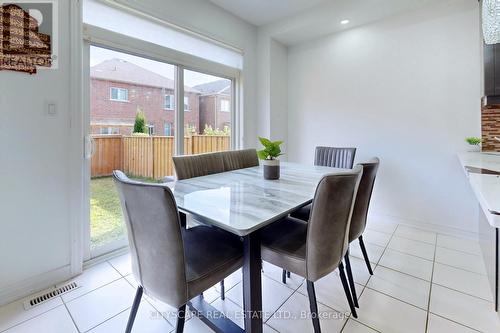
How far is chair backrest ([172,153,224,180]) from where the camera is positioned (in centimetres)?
190

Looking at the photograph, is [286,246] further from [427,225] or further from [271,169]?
[427,225]

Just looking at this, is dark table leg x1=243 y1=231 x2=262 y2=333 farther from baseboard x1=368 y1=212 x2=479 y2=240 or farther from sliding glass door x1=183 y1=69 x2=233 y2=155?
baseboard x1=368 y1=212 x2=479 y2=240

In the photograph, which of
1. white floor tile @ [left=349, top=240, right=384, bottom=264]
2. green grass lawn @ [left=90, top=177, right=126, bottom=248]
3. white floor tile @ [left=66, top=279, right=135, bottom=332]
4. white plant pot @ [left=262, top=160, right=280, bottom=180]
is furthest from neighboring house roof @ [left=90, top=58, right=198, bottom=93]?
white floor tile @ [left=349, top=240, right=384, bottom=264]

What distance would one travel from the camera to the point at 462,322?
1415 mm

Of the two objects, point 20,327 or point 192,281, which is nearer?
point 192,281

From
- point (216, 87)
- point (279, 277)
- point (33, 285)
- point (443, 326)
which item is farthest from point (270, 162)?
point (33, 285)

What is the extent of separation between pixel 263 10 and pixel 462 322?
3.61 m

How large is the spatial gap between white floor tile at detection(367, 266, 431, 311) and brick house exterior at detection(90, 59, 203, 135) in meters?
2.45

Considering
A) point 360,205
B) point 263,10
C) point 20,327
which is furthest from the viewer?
point 263,10

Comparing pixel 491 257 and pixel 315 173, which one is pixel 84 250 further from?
pixel 491 257

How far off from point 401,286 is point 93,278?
2.42 m

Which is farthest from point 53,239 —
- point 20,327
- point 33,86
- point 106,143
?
point 33,86

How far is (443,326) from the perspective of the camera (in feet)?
4.56

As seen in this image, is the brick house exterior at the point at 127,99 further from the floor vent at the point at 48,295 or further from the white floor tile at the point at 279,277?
the white floor tile at the point at 279,277
